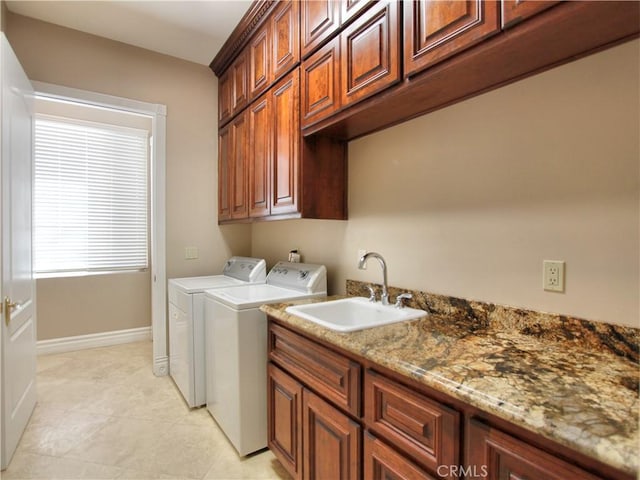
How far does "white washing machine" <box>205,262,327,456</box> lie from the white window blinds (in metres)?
2.26

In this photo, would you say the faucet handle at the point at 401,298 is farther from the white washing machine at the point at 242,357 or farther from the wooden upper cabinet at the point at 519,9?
the wooden upper cabinet at the point at 519,9

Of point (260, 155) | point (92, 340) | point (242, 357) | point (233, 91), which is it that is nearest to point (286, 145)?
point (260, 155)

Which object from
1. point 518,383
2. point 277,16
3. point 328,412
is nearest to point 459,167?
point 518,383

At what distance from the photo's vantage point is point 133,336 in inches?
148

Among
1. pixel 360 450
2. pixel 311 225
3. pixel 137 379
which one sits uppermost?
pixel 311 225

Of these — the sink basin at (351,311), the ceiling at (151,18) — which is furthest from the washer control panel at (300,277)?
the ceiling at (151,18)

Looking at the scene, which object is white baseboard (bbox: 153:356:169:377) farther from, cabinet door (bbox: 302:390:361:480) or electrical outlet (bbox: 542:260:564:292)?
electrical outlet (bbox: 542:260:564:292)

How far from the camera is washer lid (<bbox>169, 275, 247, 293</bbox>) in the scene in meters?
2.32

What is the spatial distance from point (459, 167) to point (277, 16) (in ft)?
4.73

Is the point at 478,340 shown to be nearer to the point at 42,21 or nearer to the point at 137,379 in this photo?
the point at 137,379

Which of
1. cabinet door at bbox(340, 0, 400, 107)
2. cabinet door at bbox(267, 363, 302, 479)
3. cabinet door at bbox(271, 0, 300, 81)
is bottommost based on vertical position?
cabinet door at bbox(267, 363, 302, 479)

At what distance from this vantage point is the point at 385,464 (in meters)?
1.04

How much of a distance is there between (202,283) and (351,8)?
2021 mm

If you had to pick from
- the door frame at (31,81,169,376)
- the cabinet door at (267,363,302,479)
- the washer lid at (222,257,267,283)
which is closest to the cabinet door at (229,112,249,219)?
the washer lid at (222,257,267,283)
